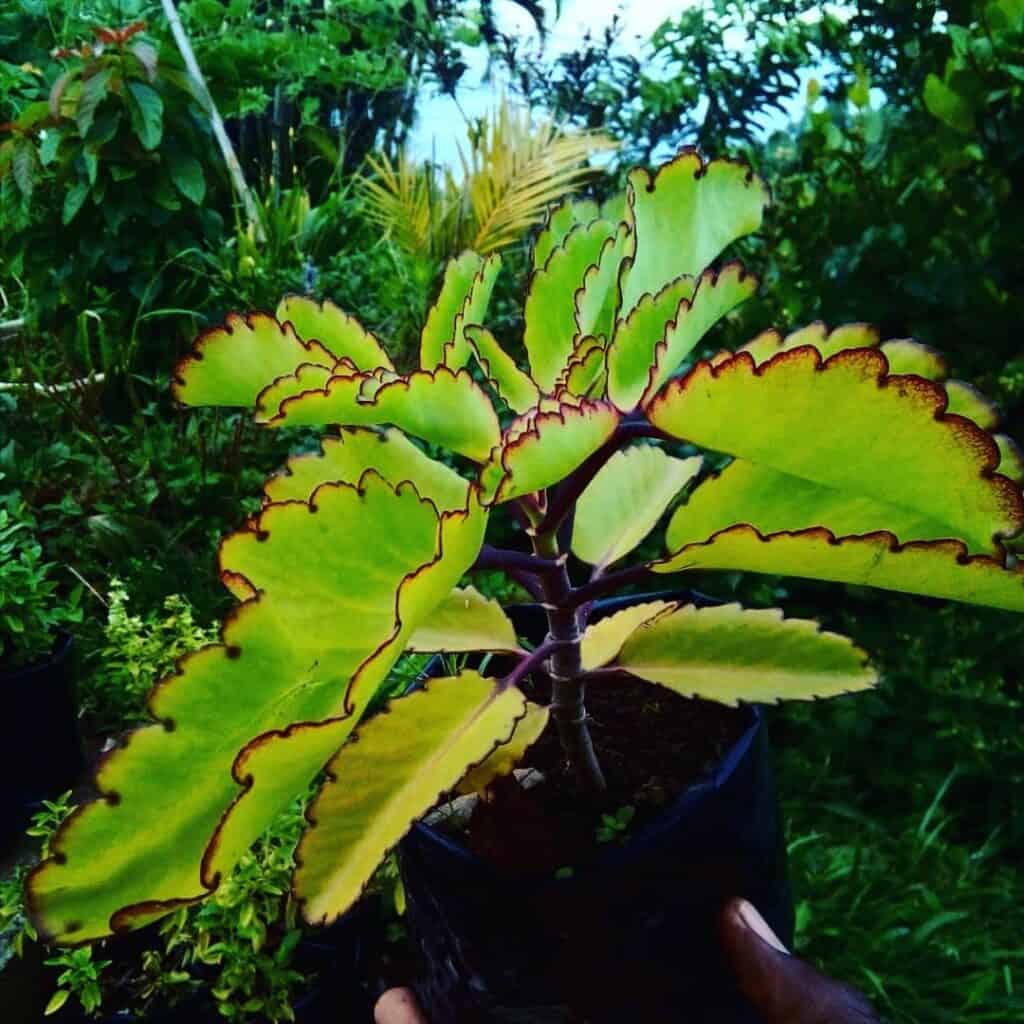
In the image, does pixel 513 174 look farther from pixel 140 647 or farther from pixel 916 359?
pixel 916 359

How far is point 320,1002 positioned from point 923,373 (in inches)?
41.3

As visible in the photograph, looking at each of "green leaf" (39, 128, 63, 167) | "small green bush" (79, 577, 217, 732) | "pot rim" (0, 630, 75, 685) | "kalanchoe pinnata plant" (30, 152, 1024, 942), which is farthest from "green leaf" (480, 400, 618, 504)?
"green leaf" (39, 128, 63, 167)

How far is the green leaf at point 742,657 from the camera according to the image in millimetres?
493

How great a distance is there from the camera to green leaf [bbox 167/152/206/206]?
2.12m

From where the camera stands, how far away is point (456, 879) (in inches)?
20.1

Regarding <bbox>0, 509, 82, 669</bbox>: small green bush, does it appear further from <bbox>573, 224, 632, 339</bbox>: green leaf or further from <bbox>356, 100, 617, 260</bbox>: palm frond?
<bbox>356, 100, 617, 260</bbox>: palm frond

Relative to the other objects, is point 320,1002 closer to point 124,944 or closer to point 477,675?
point 124,944

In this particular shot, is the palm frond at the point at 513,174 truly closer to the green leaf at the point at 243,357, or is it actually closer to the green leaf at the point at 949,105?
the green leaf at the point at 949,105

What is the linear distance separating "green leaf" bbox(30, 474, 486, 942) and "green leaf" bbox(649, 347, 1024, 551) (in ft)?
0.37

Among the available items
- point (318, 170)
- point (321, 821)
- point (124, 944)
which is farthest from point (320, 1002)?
point (318, 170)

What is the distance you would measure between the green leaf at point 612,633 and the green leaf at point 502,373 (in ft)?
0.44

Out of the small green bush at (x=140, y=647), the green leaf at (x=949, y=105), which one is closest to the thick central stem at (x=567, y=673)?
the small green bush at (x=140, y=647)

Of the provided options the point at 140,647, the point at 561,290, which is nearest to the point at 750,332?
the point at 140,647

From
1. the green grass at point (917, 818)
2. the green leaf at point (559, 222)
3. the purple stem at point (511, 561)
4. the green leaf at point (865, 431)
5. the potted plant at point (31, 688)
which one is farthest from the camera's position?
the potted plant at point (31, 688)
